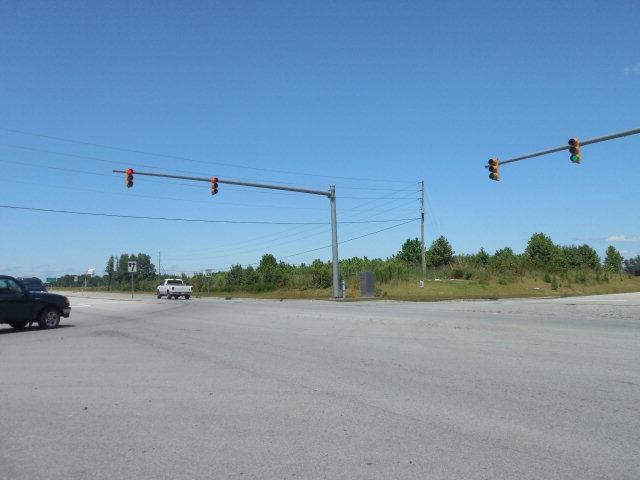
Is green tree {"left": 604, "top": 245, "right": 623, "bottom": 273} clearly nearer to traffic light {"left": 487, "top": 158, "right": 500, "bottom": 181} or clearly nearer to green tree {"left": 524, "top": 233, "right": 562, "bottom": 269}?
green tree {"left": 524, "top": 233, "right": 562, "bottom": 269}

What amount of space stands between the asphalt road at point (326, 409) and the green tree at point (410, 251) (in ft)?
249

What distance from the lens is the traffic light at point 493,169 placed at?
24.5 meters

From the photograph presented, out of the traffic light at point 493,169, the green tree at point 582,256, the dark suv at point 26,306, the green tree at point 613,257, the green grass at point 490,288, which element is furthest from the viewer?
the green tree at point 613,257

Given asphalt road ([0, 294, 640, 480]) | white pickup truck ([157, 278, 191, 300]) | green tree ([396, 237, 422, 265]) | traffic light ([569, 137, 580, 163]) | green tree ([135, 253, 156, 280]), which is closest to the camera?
asphalt road ([0, 294, 640, 480])

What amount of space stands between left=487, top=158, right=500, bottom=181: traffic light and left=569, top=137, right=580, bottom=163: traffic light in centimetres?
396

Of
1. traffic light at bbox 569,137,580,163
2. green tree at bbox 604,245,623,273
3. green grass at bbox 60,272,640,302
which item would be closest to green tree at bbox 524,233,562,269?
green grass at bbox 60,272,640,302

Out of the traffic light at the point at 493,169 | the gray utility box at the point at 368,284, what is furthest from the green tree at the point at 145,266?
the traffic light at the point at 493,169

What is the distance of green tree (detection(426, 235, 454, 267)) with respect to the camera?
8175 centimetres

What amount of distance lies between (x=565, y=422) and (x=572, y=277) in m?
53.9

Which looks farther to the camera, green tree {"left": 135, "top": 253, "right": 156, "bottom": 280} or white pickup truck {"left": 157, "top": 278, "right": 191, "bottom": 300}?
green tree {"left": 135, "top": 253, "right": 156, "bottom": 280}

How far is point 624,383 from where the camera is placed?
25.2 ft

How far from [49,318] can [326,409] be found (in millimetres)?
13491

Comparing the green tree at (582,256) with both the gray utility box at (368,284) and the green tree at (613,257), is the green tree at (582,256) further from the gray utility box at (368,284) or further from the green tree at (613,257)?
the gray utility box at (368,284)

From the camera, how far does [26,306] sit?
1598 cm
